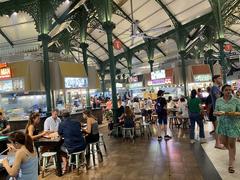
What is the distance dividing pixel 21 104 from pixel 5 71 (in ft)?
6.20

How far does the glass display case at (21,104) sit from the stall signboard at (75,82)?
1.56m

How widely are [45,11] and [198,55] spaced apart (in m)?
13.5

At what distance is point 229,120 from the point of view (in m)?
4.66

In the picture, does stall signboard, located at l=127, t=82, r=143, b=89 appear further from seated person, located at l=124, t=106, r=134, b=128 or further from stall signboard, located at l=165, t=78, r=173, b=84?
seated person, located at l=124, t=106, r=134, b=128

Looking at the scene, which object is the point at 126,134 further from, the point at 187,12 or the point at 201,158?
the point at 187,12

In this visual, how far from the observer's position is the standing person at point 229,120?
4.57 metres

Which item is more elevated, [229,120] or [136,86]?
[136,86]

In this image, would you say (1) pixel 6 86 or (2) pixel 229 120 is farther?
(1) pixel 6 86

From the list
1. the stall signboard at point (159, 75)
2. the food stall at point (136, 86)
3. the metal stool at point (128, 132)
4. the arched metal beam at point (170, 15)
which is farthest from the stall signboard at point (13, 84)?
the food stall at point (136, 86)

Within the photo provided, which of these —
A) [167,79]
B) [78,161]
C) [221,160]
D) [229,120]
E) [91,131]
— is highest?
[167,79]

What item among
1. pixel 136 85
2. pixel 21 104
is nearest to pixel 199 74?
pixel 136 85

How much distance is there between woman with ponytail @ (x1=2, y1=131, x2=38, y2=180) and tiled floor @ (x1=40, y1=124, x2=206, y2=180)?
234 centimetres

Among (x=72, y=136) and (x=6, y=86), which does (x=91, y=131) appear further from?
(x=6, y=86)

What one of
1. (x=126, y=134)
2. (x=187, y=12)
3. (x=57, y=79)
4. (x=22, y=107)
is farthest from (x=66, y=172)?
(x=187, y=12)
